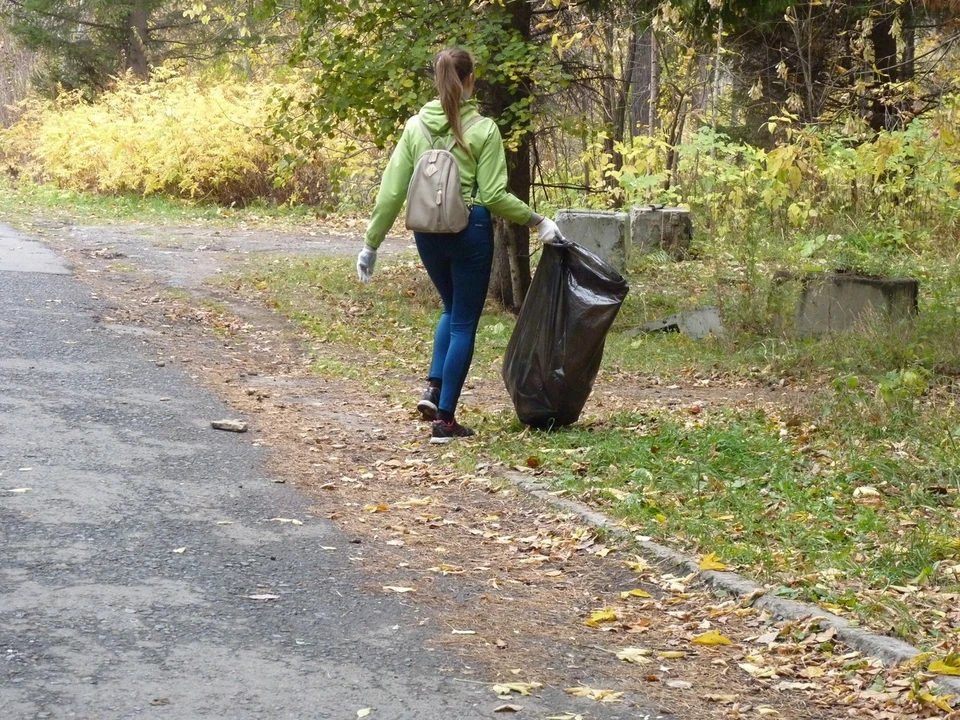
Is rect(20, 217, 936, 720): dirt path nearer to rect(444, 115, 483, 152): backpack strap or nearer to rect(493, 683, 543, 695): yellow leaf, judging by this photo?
rect(493, 683, 543, 695): yellow leaf

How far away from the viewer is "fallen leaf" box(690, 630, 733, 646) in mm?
4207

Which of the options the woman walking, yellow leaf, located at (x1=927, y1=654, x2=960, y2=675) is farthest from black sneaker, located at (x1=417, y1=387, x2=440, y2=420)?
yellow leaf, located at (x1=927, y1=654, x2=960, y2=675)

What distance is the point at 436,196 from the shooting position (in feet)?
21.2

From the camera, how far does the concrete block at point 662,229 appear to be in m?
15.4

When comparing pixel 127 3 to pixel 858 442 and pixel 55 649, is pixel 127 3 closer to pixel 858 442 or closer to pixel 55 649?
pixel 858 442

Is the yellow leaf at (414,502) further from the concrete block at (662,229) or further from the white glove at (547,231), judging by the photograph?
the concrete block at (662,229)

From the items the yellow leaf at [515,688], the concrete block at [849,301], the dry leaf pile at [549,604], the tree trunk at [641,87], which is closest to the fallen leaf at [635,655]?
the dry leaf pile at [549,604]

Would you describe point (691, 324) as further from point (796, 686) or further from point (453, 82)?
point (796, 686)

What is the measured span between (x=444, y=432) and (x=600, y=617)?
2761 mm

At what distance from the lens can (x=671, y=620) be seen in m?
4.48

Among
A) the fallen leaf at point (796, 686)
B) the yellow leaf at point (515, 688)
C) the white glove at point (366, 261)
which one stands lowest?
the fallen leaf at point (796, 686)

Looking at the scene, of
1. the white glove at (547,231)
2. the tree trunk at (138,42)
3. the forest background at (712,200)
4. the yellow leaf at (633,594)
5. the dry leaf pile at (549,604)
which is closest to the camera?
the dry leaf pile at (549,604)

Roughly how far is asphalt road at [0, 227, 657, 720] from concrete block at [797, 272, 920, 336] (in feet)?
17.4

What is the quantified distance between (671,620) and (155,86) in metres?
23.3
